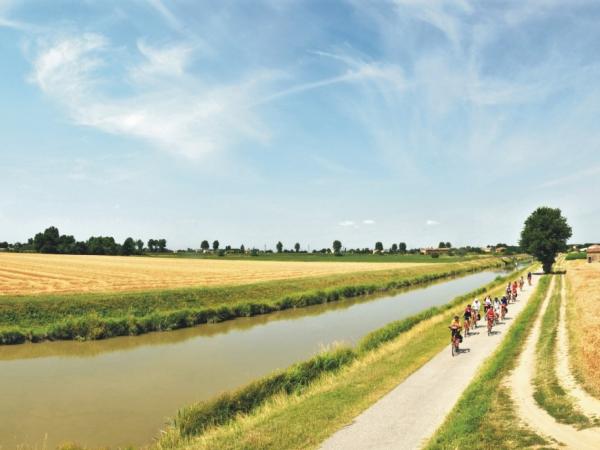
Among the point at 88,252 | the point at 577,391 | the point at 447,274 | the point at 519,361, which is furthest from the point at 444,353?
the point at 88,252

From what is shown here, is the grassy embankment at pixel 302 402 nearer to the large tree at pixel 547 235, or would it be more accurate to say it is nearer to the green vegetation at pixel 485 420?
the green vegetation at pixel 485 420

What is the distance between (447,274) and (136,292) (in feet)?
232

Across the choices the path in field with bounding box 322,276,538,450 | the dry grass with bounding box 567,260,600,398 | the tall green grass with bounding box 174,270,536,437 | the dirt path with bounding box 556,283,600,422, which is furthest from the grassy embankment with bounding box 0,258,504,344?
the dirt path with bounding box 556,283,600,422

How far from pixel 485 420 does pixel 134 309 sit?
29.7 metres

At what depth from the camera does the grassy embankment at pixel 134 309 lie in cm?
2939

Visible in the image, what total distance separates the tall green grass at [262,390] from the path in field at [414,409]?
4117 millimetres

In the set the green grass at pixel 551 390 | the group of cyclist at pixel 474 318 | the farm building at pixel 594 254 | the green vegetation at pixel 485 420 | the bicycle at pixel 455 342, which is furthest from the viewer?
the farm building at pixel 594 254

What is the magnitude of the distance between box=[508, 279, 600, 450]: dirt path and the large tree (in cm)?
5995

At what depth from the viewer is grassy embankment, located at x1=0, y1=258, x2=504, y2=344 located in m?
29.4

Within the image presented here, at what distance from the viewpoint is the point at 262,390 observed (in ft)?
53.7

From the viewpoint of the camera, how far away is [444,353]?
21.0 meters

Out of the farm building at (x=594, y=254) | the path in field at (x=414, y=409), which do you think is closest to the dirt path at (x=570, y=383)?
the path in field at (x=414, y=409)

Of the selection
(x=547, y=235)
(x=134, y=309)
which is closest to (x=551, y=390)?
(x=134, y=309)

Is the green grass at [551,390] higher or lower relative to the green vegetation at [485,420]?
higher
